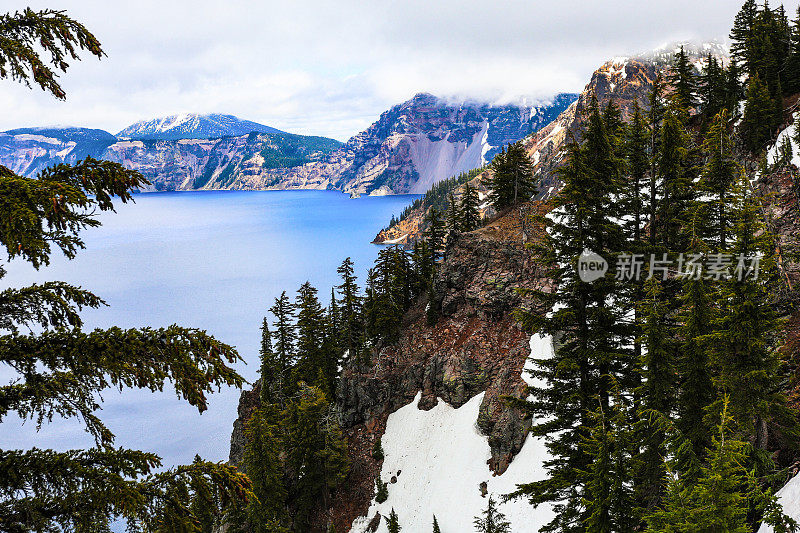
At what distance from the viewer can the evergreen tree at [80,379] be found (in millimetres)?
4227

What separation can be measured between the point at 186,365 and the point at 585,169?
1172 cm

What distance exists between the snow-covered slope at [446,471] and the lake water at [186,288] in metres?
17.9

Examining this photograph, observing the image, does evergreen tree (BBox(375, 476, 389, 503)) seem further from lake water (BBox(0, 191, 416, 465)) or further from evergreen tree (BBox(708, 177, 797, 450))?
evergreen tree (BBox(708, 177, 797, 450))

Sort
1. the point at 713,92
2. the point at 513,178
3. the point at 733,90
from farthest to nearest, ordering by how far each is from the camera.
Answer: the point at 713,92 → the point at 513,178 → the point at 733,90

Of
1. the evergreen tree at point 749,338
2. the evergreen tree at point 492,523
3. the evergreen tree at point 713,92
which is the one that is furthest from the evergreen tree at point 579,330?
the evergreen tree at point 713,92

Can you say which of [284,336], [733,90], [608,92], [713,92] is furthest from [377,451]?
[608,92]

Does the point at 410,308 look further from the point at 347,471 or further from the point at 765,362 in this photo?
the point at 765,362

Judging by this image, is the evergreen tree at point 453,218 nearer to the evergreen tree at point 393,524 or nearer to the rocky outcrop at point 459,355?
the rocky outcrop at point 459,355

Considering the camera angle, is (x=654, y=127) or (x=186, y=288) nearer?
(x=654, y=127)

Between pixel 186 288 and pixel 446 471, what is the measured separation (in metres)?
91.8

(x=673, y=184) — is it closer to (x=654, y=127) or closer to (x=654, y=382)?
(x=654, y=127)

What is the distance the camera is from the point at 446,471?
34.3 metres

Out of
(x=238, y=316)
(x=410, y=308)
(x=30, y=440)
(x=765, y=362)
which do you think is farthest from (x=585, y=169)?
(x=238, y=316)

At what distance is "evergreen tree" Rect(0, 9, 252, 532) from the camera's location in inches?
166
